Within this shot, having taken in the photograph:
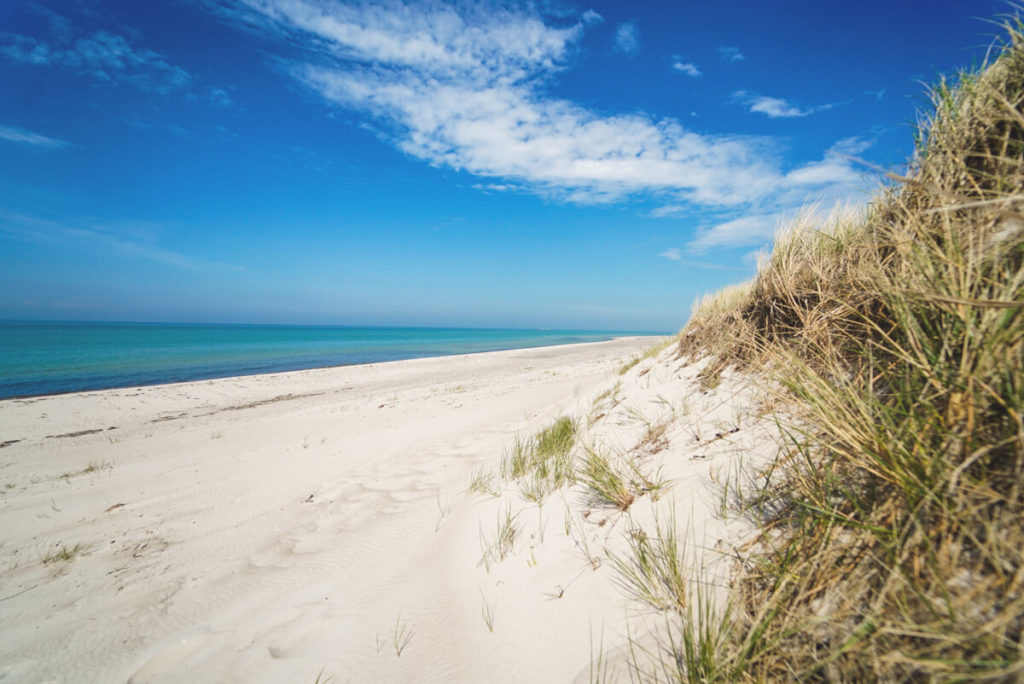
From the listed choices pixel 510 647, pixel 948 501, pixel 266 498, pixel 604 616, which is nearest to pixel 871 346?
pixel 948 501

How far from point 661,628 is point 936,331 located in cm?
161

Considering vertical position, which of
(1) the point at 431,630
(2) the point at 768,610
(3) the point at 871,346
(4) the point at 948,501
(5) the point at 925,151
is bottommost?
(1) the point at 431,630

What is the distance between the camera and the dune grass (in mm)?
876

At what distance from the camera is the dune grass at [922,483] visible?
2.88 ft

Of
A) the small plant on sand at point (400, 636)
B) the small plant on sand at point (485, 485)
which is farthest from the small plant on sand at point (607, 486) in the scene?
the small plant on sand at point (400, 636)

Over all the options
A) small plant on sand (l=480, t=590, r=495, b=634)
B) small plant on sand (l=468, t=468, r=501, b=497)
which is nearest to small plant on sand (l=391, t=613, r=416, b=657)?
small plant on sand (l=480, t=590, r=495, b=634)

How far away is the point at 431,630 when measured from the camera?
187 cm

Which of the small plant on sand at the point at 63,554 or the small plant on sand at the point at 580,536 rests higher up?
the small plant on sand at the point at 580,536

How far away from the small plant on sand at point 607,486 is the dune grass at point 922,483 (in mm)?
495

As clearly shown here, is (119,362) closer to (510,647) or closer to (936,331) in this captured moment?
(510,647)

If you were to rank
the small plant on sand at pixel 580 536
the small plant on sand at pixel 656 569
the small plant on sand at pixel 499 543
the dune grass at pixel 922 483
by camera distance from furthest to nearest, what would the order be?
1. the small plant on sand at pixel 499 543
2. the small plant on sand at pixel 580 536
3. the small plant on sand at pixel 656 569
4. the dune grass at pixel 922 483

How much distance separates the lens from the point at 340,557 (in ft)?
9.05

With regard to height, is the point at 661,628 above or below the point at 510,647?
above

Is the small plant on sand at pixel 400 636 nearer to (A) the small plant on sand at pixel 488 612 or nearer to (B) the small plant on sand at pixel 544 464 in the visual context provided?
(A) the small plant on sand at pixel 488 612
